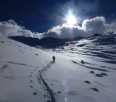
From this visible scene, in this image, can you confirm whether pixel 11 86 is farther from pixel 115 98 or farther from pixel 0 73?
pixel 115 98

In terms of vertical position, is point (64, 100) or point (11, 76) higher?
point (11, 76)

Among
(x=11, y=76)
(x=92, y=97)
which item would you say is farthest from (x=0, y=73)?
(x=92, y=97)

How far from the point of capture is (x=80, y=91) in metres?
25.9

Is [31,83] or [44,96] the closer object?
[44,96]

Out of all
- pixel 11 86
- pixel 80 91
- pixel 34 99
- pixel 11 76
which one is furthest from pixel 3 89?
pixel 80 91

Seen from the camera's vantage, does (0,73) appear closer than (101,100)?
No

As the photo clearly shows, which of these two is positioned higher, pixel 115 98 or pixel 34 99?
pixel 34 99

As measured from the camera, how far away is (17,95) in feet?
64.4

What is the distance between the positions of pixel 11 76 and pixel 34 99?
7899 millimetres

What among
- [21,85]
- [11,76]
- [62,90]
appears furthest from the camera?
[11,76]

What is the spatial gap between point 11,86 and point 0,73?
5.04m

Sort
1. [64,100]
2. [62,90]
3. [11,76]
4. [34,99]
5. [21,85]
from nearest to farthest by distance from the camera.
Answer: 1. [34,99]
2. [64,100]
3. [21,85]
4. [62,90]
5. [11,76]

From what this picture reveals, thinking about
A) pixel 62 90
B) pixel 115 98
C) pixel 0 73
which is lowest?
pixel 115 98

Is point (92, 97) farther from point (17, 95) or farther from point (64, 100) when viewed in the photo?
point (17, 95)
